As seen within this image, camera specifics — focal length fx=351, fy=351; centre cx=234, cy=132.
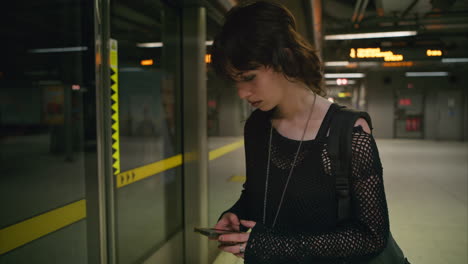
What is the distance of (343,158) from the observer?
0.91 m

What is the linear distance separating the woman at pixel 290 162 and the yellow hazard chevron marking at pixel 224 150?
2.70 meters

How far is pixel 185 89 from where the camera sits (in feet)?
9.68

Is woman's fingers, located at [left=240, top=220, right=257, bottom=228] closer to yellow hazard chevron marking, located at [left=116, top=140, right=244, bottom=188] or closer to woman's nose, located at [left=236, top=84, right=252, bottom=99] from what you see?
woman's nose, located at [left=236, top=84, right=252, bottom=99]

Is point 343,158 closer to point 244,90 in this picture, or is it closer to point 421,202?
point 244,90

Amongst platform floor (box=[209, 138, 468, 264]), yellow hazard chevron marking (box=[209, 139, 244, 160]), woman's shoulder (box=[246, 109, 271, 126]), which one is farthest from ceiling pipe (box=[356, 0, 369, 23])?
woman's shoulder (box=[246, 109, 271, 126])

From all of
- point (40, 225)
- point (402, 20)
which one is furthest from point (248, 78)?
point (402, 20)

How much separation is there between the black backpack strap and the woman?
0.06 feet

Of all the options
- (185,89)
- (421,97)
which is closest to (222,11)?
(185,89)

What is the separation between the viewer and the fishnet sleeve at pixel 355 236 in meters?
0.89

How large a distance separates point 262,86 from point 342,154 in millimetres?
283

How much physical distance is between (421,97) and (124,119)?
53.4ft

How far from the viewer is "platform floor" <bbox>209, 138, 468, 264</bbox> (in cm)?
347

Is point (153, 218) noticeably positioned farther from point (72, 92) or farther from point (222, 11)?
point (222, 11)

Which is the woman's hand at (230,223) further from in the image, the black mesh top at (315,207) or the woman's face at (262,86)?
the woman's face at (262,86)
